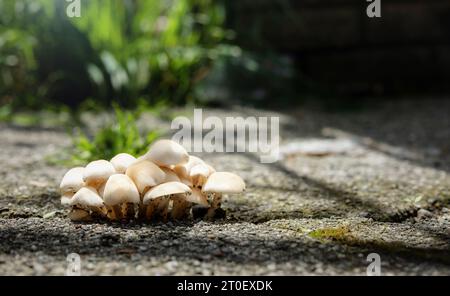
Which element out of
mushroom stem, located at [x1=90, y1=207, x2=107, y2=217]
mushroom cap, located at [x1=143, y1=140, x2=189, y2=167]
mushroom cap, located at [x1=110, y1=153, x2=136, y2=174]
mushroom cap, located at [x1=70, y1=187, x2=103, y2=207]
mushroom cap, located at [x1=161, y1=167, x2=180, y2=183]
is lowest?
mushroom stem, located at [x1=90, y1=207, x2=107, y2=217]

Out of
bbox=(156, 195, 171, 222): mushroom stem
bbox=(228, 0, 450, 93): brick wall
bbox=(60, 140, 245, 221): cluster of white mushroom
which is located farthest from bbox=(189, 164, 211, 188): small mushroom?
bbox=(228, 0, 450, 93): brick wall

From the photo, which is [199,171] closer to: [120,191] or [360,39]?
[120,191]

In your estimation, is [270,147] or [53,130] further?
[53,130]

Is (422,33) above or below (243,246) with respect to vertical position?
above

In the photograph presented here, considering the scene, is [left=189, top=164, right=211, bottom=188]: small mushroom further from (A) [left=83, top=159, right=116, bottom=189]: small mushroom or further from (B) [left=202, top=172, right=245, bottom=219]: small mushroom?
(A) [left=83, top=159, right=116, bottom=189]: small mushroom
